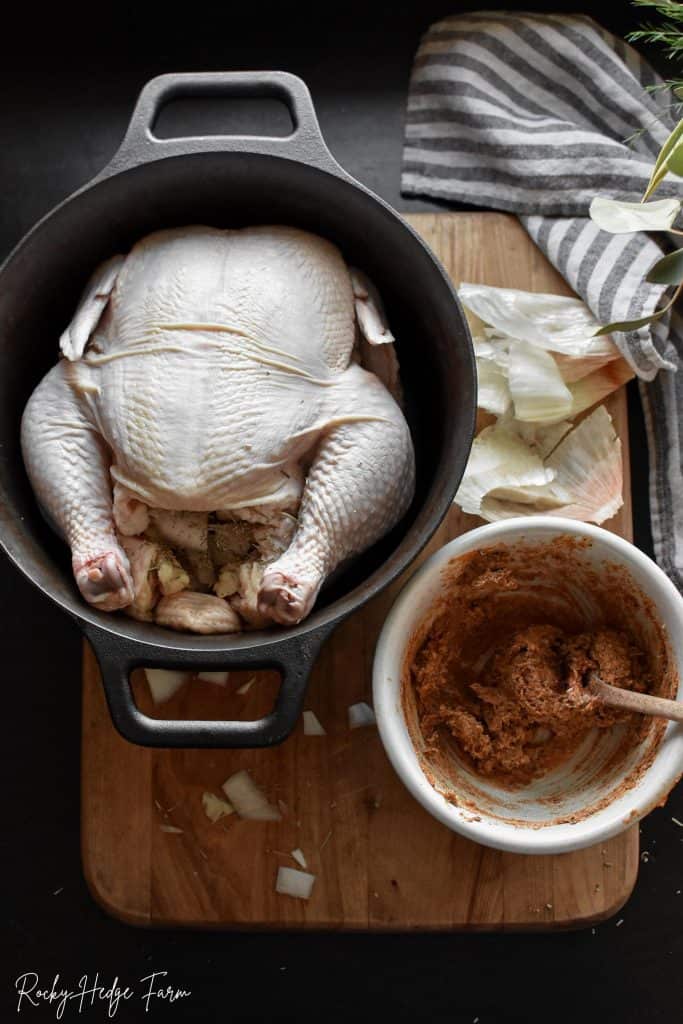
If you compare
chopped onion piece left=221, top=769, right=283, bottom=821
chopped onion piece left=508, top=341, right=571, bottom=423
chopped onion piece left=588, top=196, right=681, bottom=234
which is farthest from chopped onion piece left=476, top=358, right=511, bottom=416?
chopped onion piece left=221, top=769, right=283, bottom=821

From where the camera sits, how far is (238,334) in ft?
3.64

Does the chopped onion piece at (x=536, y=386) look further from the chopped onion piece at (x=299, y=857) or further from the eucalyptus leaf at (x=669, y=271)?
the chopped onion piece at (x=299, y=857)

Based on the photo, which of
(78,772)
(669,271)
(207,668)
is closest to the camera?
(207,668)

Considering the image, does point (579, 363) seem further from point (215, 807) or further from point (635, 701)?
point (215, 807)

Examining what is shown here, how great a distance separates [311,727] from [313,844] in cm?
14

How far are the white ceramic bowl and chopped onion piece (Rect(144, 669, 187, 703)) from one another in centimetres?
29

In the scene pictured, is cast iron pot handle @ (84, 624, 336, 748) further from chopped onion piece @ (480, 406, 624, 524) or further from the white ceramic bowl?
chopped onion piece @ (480, 406, 624, 524)

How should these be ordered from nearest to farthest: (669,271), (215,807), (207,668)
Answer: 1. (207,668)
2. (669,271)
3. (215,807)

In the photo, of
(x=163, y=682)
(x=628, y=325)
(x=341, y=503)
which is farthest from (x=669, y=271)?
(x=163, y=682)

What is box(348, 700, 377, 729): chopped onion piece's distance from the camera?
4.24 ft

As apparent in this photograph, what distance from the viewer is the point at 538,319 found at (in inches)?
52.6

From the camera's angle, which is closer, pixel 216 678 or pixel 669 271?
pixel 669 271

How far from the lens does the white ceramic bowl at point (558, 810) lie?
110 cm

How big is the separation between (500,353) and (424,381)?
0.13 metres
